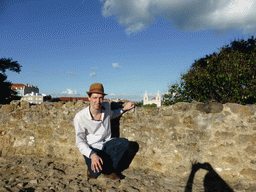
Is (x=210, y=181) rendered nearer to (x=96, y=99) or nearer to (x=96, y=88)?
(x=96, y=99)

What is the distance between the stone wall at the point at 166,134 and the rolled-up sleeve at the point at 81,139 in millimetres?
817

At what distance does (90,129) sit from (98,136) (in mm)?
189

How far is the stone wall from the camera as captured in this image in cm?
290

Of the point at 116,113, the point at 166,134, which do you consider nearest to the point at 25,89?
the point at 116,113

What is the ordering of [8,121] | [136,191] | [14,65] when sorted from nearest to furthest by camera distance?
[136,191] → [8,121] → [14,65]

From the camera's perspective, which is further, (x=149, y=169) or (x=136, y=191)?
(x=149, y=169)

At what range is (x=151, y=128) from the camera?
330cm

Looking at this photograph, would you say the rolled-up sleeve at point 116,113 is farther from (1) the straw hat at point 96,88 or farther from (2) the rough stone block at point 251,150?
(2) the rough stone block at point 251,150

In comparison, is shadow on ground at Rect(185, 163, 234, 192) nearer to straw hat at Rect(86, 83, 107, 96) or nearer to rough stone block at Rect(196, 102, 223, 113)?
rough stone block at Rect(196, 102, 223, 113)

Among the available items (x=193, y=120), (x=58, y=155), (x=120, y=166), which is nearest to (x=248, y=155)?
(x=193, y=120)

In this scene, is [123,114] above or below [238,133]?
above

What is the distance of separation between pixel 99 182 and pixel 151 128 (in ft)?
4.42

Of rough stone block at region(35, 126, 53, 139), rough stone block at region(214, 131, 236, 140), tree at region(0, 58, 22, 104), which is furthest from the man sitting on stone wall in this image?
tree at region(0, 58, 22, 104)

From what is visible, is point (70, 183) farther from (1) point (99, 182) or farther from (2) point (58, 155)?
(2) point (58, 155)
